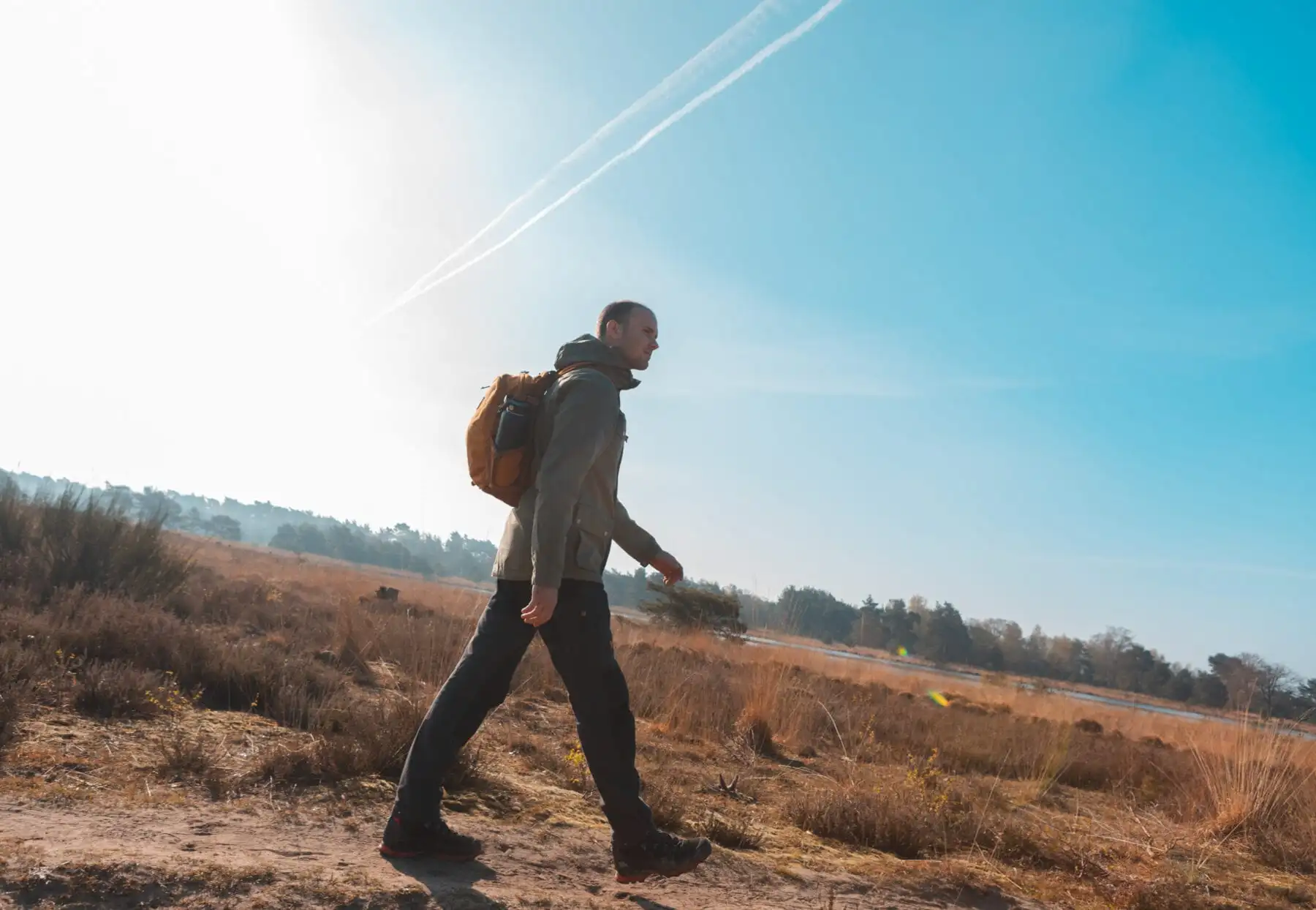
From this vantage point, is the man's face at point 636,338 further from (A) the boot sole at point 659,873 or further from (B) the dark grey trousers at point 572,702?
(A) the boot sole at point 659,873

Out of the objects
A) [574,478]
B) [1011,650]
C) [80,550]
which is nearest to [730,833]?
[574,478]

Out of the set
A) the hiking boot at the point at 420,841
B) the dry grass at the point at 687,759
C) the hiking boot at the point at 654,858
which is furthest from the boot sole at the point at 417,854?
the dry grass at the point at 687,759

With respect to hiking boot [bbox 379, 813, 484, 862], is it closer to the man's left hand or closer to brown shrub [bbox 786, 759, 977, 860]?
the man's left hand

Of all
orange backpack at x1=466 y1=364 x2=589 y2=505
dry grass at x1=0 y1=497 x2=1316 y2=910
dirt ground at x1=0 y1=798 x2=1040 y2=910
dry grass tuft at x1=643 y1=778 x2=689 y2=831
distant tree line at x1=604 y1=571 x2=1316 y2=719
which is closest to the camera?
dirt ground at x1=0 y1=798 x2=1040 y2=910

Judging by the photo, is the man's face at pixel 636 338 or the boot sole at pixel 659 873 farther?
the man's face at pixel 636 338

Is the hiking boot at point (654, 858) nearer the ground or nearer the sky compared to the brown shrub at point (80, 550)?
nearer the ground

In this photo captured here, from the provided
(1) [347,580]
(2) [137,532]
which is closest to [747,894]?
(2) [137,532]

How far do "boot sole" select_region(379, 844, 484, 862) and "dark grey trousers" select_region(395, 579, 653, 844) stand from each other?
115mm

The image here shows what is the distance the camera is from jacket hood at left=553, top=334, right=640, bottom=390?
2754 millimetres

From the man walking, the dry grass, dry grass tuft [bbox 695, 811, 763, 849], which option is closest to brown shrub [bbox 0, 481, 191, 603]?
the dry grass

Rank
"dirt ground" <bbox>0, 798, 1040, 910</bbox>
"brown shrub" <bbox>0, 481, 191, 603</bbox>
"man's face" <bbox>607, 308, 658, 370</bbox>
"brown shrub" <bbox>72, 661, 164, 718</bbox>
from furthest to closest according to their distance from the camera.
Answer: "brown shrub" <bbox>0, 481, 191, 603</bbox> < "brown shrub" <bbox>72, 661, 164, 718</bbox> < "man's face" <bbox>607, 308, 658, 370</bbox> < "dirt ground" <bbox>0, 798, 1040, 910</bbox>

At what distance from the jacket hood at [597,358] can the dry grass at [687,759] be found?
2.00 m

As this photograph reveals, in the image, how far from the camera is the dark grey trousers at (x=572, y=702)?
2.57 m

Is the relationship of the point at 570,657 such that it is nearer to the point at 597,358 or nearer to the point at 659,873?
the point at 659,873
